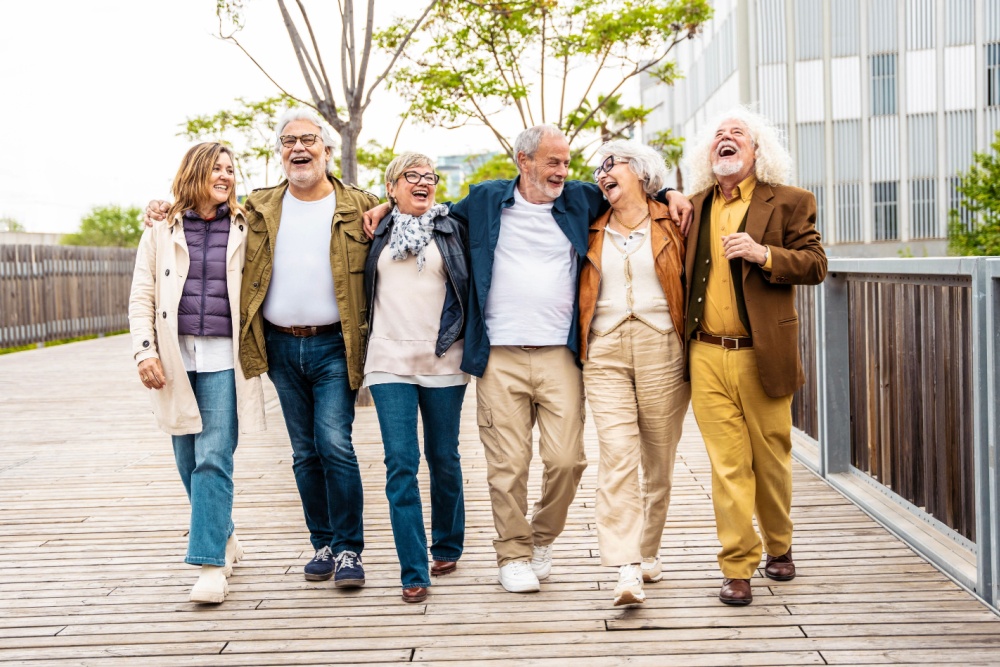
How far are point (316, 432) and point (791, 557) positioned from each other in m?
2.05

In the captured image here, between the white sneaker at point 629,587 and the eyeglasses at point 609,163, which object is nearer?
the white sneaker at point 629,587

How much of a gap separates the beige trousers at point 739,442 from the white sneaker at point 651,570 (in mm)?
332

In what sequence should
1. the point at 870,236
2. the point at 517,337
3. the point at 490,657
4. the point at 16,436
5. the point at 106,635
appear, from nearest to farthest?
the point at 490,657 → the point at 106,635 → the point at 517,337 → the point at 16,436 → the point at 870,236

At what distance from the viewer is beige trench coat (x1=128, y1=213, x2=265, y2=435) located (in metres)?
4.26

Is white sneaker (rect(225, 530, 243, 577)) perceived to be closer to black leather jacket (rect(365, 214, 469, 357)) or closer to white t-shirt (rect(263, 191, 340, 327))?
white t-shirt (rect(263, 191, 340, 327))

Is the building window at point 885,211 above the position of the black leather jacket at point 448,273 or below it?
above

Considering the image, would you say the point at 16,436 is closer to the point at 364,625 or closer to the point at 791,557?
the point at 364,625

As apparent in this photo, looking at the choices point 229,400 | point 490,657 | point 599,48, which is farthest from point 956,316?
point 599,48

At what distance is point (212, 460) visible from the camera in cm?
432

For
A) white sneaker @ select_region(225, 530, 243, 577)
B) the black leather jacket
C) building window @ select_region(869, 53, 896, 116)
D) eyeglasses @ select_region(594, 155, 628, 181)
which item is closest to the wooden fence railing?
white sneaker @ select_region(225, 530, 243, 577)

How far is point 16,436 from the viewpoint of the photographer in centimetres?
892

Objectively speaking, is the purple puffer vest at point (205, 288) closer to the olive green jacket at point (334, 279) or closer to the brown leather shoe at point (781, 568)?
the olive green jacket at point (334, 279)

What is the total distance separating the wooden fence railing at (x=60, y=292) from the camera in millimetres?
19359

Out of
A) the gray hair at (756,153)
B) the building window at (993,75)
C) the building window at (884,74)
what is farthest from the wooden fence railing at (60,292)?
the building window at (993,75)
